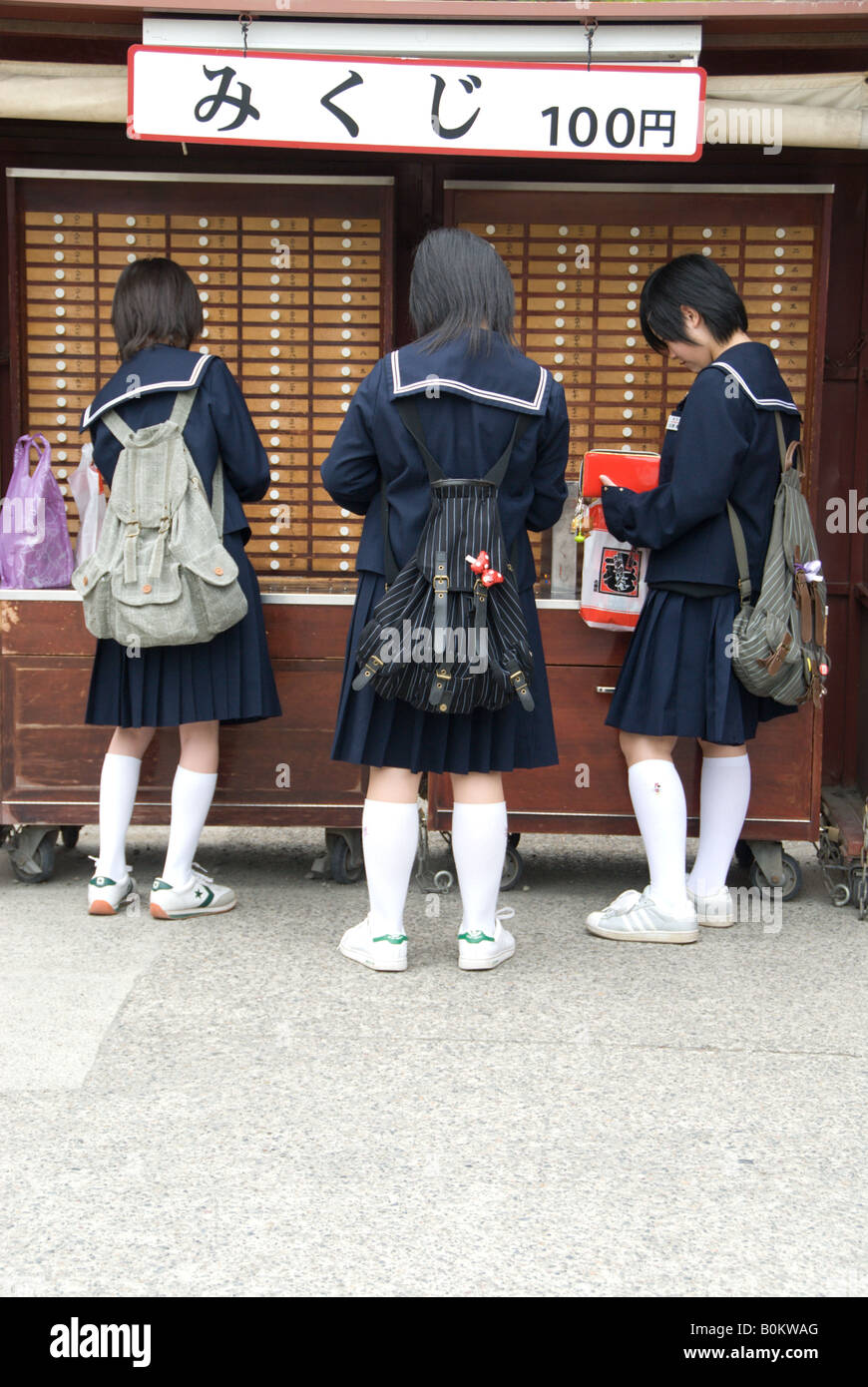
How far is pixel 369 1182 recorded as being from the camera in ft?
7.99

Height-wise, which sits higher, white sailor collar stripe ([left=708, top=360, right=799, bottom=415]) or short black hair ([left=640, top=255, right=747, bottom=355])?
short black hair ([left=640, top=255, right=747, bottom=355])

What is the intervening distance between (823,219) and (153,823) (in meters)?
2.63

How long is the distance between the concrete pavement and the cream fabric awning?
2113 mm

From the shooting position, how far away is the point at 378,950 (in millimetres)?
3461

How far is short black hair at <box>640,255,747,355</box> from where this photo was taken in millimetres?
3541

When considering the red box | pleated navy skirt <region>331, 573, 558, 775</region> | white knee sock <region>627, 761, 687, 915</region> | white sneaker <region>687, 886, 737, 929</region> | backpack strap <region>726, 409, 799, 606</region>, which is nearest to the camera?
pleated navy skirt <region>331, 573, 558, 775</region>

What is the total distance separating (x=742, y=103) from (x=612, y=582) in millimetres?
1301

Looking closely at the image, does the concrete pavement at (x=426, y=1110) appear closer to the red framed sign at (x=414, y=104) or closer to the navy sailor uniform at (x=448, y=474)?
the navy sailor uniform at (x=448, y=474)

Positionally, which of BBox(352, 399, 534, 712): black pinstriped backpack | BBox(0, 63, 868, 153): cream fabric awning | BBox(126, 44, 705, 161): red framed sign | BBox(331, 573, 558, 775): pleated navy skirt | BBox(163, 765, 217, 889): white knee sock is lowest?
BBox(163, 765, 217, 889): white knee sock


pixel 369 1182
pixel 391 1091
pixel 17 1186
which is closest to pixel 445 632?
pixel 391 1091

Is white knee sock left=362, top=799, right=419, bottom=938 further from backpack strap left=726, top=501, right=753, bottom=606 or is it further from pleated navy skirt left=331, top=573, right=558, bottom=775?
backpack strap left=726, top=501, right=753, bottom=606

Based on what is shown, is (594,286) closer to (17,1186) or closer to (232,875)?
(232,875)

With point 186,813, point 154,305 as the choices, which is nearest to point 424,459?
point 154,305

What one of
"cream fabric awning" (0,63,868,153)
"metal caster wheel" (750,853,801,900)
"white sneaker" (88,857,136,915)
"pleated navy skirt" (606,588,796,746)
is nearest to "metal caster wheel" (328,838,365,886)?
"white sneaker" (88,857,136,915)
